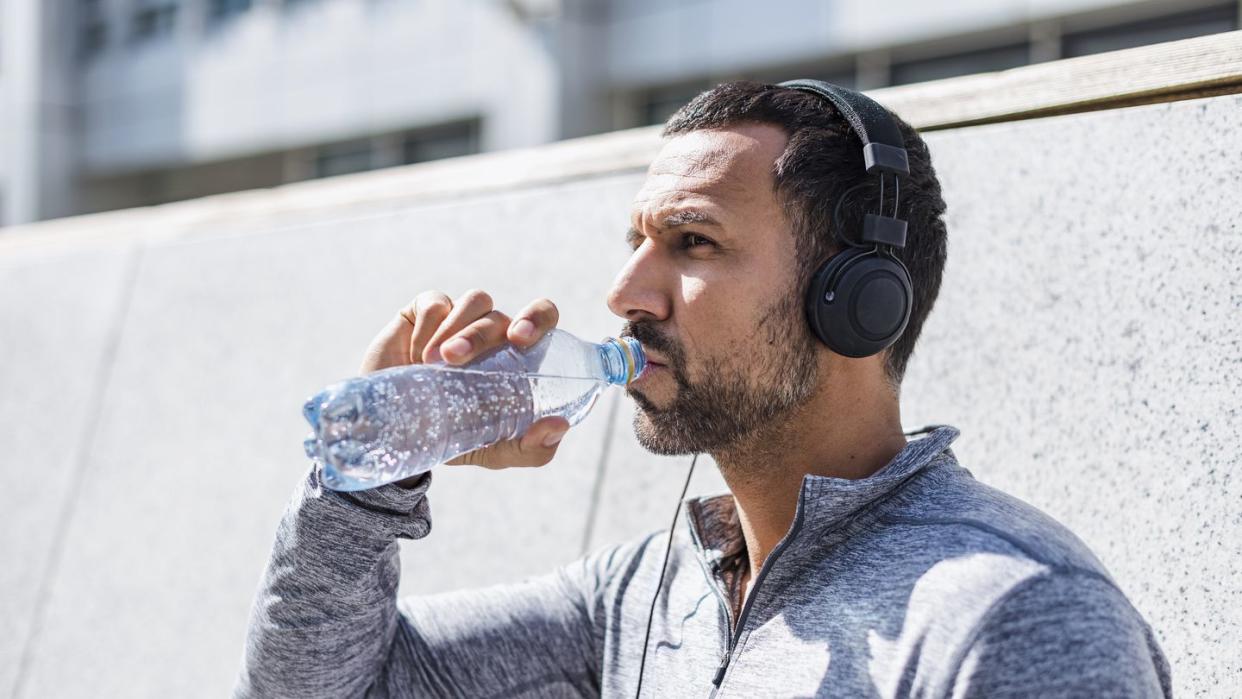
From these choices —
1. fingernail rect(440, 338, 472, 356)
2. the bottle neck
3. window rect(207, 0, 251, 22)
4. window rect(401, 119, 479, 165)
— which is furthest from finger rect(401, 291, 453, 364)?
window rect(207, 0, 251, 22)

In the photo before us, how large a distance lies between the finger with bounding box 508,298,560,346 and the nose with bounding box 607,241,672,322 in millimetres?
119

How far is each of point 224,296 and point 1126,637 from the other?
2.83 metres

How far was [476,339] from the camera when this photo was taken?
1659mm

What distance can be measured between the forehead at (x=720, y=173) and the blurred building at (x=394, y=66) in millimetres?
7056

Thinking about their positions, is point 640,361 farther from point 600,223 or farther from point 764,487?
point 600,223

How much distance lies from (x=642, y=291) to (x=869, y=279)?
336 millimetres

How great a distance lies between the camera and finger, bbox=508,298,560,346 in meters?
1.65

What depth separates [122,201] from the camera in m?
17.5

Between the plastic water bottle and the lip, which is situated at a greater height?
the lip

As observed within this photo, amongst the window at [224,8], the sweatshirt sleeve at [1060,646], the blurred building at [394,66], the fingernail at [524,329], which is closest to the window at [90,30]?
the blurred building at [394,66]

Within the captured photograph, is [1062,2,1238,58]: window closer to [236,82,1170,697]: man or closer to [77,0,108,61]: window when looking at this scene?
[236,82,1170,697]: man

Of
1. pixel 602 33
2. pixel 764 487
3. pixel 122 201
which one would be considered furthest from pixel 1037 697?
pixel 122 201

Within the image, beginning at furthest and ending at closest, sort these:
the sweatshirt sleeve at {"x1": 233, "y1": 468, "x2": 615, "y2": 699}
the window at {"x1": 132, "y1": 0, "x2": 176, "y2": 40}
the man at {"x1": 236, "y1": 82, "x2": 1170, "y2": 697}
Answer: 1. the window at {"x1": 132, "y1": 0, "x2": 176, "y2": 40}
2. the sweatshirt sleeve at {"x1": 233, "y1": 468, "x2": 615, "y2": 699}
3. the man at {"x1": 236, "y1": 82, "x2": 1170, "y2": 697}

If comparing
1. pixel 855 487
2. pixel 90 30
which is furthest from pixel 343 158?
pixel 855 487
